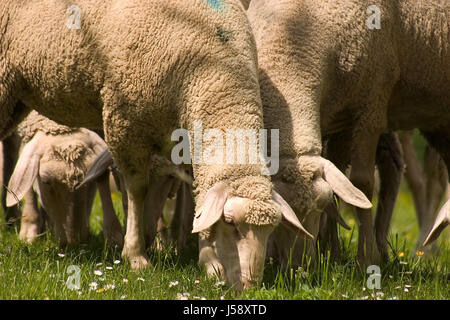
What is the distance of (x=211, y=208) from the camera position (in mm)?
4652

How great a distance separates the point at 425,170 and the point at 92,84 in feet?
15.5

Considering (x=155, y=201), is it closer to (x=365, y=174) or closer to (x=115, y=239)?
(x=115, y=239)

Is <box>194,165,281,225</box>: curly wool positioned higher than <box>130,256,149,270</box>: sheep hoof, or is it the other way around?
<box>194,165,281,225</box>: curly wool

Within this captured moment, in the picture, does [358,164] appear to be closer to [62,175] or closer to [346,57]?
[346,57]

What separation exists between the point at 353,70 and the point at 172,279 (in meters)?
1.98

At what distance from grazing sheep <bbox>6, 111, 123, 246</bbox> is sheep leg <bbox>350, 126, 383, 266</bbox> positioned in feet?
6.21

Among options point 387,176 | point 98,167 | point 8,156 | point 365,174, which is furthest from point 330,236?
point 8,156

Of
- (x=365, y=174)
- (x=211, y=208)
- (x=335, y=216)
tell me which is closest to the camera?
(x=211, y=208)

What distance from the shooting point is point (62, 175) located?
6031 mm

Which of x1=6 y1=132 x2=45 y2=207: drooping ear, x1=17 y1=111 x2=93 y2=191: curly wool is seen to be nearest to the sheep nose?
x1=6 y1=132 x2=45 y2=207: drooping ear

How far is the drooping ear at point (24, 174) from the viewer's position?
5.75 meters

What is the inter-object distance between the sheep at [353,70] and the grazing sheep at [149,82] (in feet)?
1.40

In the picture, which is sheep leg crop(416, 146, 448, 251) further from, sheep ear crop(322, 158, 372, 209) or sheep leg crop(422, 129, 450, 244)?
sheep ear crop(322, 158, 372, 209)

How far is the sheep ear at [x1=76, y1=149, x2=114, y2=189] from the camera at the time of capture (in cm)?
597
